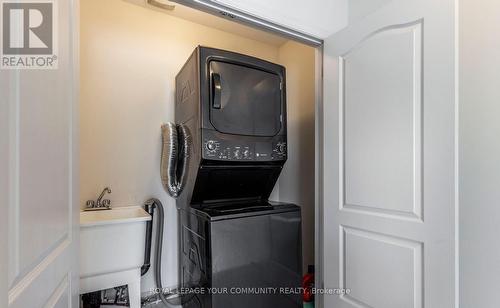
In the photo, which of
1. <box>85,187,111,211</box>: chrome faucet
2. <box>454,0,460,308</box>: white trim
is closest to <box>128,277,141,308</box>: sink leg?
<box>85,187,111,211</box>: chrome faucet

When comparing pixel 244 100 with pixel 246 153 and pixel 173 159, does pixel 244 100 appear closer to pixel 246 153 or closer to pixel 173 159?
pixel 246 153

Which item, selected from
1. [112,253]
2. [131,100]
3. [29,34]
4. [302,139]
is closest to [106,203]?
[112,253]

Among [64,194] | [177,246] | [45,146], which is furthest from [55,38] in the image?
[177,246]

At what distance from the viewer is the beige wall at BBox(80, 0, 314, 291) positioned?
6.11 ft

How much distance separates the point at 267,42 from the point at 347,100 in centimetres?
161

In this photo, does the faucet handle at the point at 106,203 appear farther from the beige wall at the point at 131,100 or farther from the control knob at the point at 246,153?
the control knob at the point at 246,153

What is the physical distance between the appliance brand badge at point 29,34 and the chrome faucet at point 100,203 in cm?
134

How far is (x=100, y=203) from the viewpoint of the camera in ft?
6.07

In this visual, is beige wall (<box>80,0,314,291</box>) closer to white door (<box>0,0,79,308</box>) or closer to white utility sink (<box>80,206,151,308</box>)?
white utility sink (<box>80,206,151,308</box>)

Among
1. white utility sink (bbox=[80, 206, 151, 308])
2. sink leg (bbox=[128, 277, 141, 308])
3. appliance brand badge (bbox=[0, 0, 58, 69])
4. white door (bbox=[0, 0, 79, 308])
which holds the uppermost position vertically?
appliance brand badge (bbox=[0, 0, 58, 69])

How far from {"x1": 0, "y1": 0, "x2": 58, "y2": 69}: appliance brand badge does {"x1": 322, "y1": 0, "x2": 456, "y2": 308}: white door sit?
1344 mm

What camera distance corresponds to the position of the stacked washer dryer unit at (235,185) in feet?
4.70

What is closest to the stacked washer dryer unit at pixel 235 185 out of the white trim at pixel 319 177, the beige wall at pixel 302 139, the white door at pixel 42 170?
the white trim at pixel 319 177

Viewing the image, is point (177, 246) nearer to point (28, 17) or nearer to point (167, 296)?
point (167, 296)
